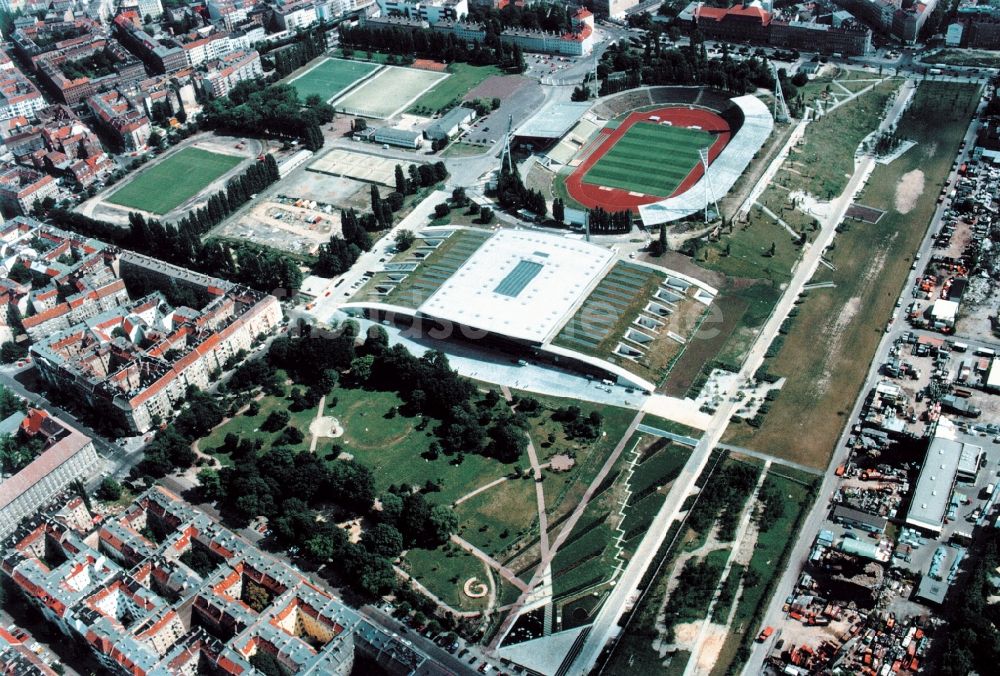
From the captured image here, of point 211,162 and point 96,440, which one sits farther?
point 211,162

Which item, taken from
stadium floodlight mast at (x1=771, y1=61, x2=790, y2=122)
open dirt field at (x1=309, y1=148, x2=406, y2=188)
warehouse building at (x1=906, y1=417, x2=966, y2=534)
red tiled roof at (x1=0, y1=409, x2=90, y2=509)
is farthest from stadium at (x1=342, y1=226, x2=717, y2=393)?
stadium floodlight mast at (x1=771, y1=61, x2=790, y2=122)

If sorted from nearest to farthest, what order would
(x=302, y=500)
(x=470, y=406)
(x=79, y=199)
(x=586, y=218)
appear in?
(x=302, y=500) < (x=470, y=406) < (x=586, y=218) < (x=79, y=199)

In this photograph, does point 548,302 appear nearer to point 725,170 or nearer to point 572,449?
point 572,449

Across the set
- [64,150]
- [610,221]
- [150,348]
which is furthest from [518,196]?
[64,150]

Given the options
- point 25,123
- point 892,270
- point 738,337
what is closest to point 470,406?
point 738,337

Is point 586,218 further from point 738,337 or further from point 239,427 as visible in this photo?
point 239,427

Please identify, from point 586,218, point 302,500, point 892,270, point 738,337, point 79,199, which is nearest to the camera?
point 302,500

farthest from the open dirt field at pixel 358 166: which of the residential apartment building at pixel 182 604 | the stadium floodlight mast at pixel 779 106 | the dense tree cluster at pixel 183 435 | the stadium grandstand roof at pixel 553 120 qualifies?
the residential apartment building at pixel 182 604
